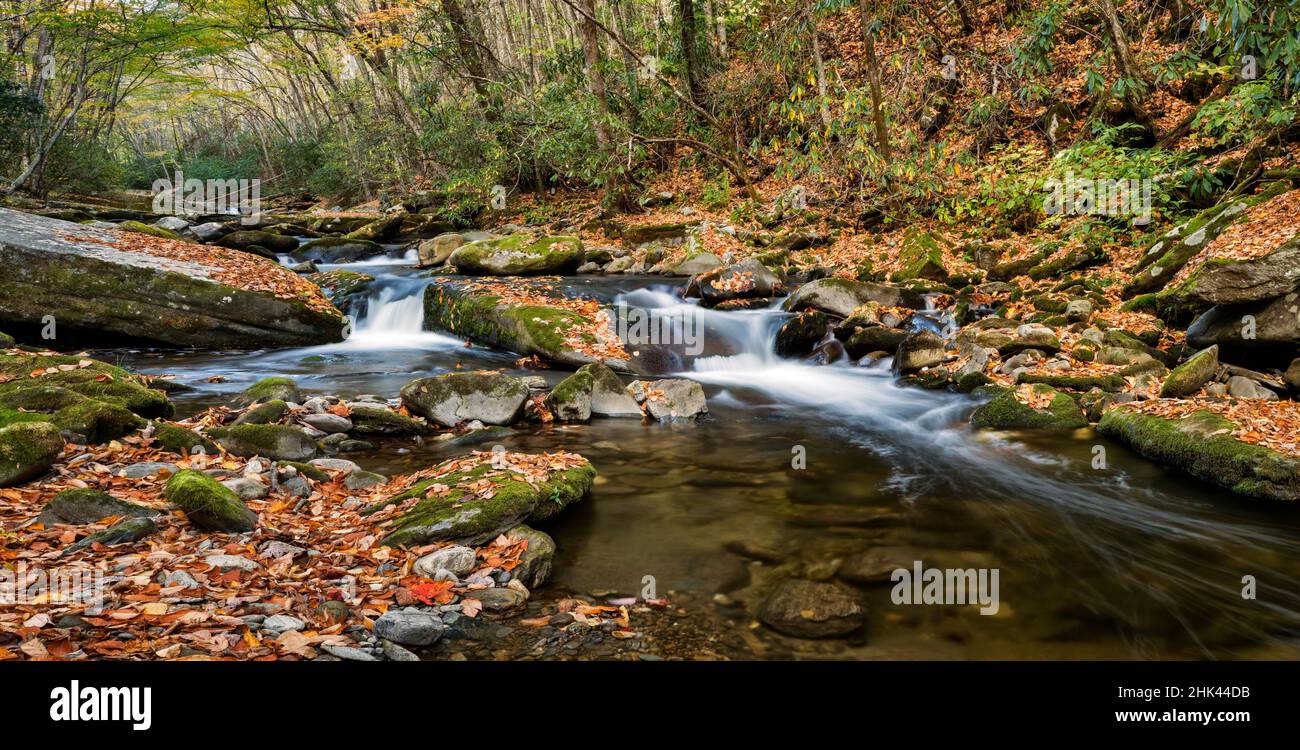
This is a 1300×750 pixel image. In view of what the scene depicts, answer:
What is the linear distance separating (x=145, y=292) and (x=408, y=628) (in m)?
10.3

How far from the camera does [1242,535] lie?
4914 mm

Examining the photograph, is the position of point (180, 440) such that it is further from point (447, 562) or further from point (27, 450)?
point (447, 562)

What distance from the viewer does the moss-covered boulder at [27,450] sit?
4.21 m

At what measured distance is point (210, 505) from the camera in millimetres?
4039

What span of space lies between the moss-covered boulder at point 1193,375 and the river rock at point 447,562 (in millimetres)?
7221

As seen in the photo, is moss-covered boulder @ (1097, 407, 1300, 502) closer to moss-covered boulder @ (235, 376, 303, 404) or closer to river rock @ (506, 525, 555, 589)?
river rock @ (506, 525, 555, 589)

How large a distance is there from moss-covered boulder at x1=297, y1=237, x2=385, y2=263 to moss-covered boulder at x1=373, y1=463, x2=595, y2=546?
1553 centimetres

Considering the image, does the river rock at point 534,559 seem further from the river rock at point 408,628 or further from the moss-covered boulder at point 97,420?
the moss-covered boulder at point 97,420

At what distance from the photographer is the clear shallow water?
3889 mm
